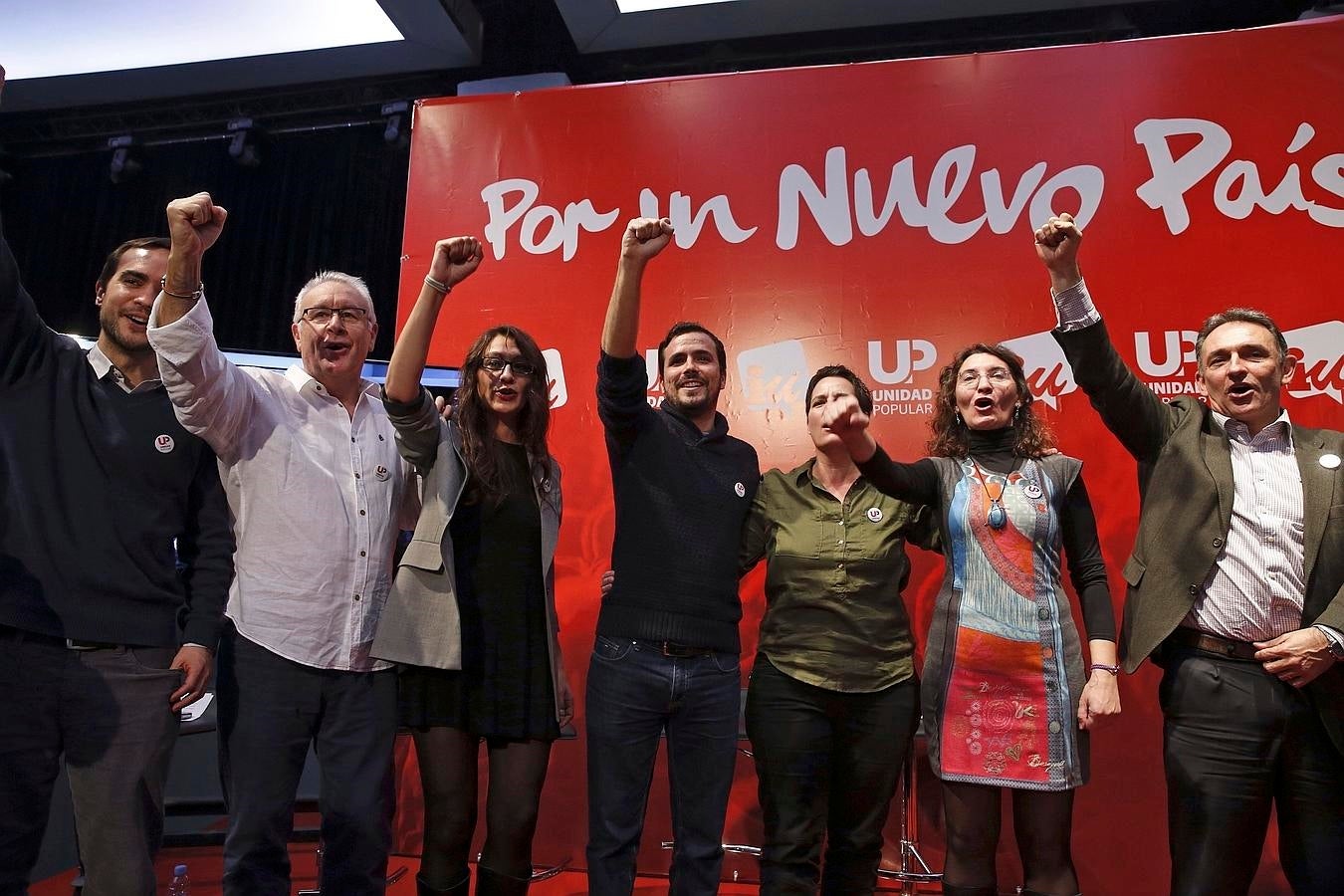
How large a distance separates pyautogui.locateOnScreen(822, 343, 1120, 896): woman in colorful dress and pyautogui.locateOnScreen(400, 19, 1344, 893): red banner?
0.98 m

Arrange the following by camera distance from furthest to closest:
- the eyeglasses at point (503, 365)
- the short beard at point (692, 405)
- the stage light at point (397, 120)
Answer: the stage light at point (397, 120) → the short beard at point (692, 405) → the eyeglasses at point (503, 365)

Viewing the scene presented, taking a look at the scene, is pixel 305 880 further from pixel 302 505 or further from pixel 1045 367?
pixel 1045 367

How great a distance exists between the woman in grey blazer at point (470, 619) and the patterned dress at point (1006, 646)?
0.90m

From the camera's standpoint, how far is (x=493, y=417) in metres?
2.29

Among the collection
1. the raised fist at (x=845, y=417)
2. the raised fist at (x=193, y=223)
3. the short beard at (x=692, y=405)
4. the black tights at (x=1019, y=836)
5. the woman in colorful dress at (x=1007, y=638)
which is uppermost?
the raised fist at (x=193, y=223)

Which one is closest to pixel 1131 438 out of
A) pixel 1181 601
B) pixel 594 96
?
pixel 1181 601

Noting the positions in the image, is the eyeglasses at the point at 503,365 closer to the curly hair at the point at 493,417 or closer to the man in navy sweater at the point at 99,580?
the curly hair at the point at 493,417

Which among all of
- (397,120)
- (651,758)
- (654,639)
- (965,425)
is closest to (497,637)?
(654,639)

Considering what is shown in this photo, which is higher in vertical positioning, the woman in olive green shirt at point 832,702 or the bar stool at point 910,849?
the woman in olive green shirt at point 832,702

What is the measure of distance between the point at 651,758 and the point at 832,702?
→ 0.44 metres

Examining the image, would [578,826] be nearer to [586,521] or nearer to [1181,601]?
[586,521]

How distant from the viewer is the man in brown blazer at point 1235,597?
75.4 inches

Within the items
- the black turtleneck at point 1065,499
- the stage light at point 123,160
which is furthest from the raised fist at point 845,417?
the stage light at point 123,160

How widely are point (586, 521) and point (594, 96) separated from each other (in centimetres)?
164
